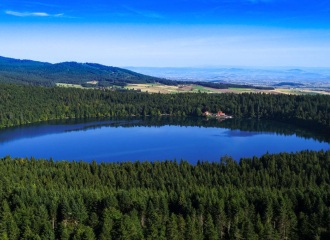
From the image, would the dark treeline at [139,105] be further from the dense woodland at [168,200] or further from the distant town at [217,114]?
the dense woodland at [168,200]

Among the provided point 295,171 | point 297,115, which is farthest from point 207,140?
point 297,115

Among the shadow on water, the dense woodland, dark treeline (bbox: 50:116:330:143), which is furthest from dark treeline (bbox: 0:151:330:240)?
Result: dark treeline (bbox: 50:116:330:143)

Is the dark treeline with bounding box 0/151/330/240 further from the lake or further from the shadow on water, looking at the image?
the shadow on water

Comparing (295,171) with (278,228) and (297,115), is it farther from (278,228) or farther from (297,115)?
(297,115)

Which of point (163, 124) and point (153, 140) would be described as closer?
point (153, 140)

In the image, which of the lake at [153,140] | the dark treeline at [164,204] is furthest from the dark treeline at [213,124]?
the dark treeline at [164,204]

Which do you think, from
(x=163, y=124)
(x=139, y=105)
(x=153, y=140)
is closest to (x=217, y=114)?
(x=163, y=124)

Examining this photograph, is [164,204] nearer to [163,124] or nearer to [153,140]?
[153,140]

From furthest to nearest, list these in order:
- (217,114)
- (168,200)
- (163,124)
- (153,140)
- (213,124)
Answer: (217,114)
(163,124)
(213,124)
(153,140)
(168,200)
